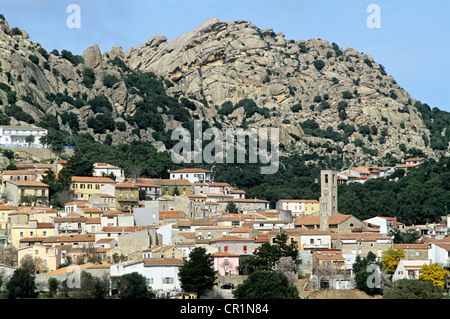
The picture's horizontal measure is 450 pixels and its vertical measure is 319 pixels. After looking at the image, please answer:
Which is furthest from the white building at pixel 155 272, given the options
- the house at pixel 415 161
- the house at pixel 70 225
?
the house at pixel 415 161

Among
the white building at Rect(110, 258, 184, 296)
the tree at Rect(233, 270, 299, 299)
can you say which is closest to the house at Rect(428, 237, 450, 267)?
the tree at Rect(233, 270, 299, 299)

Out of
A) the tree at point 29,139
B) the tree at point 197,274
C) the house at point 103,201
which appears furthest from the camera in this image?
the tree at point 29,139

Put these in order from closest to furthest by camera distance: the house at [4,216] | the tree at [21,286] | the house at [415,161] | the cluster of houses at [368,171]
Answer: the tree at [21,286], the house at [4,216], the cluster of houses at [368,171], the house at [415,161]

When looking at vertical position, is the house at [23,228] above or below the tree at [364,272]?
above

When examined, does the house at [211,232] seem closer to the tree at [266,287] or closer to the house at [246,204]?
the tree at [266,287]

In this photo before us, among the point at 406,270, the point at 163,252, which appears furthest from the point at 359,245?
the point at 163,252

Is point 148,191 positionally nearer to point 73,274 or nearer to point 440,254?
point 73,274

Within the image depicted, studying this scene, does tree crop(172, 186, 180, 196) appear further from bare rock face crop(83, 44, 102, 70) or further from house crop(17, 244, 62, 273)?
bare rock face crop(83, 44, 102, 70)
